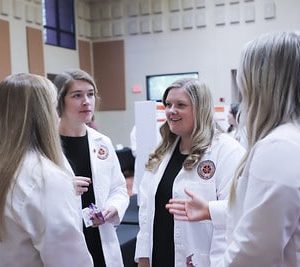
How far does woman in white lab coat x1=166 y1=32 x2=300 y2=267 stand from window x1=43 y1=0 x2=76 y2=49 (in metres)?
8.61

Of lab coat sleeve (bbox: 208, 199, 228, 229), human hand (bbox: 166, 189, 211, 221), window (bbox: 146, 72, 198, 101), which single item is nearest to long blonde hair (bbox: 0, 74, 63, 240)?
human hand (bbox: 166, 189, 211, 221)

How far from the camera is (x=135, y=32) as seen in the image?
10.4m

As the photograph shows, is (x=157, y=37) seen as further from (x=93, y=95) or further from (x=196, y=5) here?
(x=93, y=95)

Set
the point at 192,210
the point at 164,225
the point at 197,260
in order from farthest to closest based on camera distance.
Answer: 1. the point at 164,225
2. the point at 197,260
3. the point at 192,210

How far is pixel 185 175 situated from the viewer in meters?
2.13

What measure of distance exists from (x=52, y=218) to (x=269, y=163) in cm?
69

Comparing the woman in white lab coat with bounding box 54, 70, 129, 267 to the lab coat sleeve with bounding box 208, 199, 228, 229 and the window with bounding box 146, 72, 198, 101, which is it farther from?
the window with bounding box 146, 72, 198, 101

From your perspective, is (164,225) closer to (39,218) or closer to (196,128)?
(196,128)

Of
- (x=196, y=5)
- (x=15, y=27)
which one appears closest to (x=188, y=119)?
(x=15, y=27)

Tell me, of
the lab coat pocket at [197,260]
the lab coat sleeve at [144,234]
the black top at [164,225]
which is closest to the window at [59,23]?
the lab coat sleeve at [144,234]

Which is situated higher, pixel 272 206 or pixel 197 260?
pixel 272 206

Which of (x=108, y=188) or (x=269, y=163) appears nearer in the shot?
(x=269, y=163)

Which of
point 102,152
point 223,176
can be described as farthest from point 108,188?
point 223,176

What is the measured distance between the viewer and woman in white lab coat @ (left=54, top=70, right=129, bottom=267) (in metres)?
2.37
